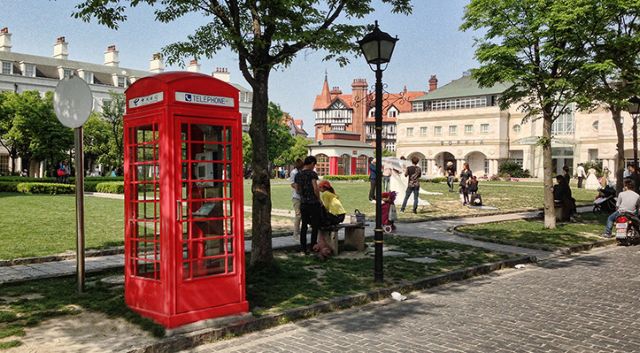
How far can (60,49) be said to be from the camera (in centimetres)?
7238

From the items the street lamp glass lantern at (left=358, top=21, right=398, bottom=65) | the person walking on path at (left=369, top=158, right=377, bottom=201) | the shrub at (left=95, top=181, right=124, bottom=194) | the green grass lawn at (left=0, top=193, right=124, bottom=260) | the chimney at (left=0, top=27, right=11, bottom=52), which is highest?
the chimney at (left=0, top=27, right=11, bottom=52)

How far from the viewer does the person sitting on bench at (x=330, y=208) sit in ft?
34.8

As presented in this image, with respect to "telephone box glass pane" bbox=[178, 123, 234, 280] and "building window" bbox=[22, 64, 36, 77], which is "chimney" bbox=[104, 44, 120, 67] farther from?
A: "telephone box glass pane" bbox=[178, 123, 234, 280]

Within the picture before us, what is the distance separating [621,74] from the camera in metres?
16.6

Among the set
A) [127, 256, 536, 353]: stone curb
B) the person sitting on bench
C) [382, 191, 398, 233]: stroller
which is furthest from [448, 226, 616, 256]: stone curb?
the person sitting on bench

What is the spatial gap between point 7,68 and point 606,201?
6753 centimetres

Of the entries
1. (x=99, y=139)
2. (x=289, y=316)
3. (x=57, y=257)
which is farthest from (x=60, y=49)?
(x=289, y=316)

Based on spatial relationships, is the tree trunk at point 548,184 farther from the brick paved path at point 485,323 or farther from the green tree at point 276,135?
the green tree at point 276,135

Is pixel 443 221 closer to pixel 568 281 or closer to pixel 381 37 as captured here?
pixel 568 281

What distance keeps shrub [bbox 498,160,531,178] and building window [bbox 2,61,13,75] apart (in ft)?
200

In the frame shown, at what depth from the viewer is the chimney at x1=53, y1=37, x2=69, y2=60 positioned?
237ft

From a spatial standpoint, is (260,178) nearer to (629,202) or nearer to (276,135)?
(629,202)

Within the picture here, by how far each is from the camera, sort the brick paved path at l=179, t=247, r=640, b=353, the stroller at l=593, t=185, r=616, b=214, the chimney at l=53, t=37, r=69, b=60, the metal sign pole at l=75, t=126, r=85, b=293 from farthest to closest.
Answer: the chimney at l=53, t=37, r=69, b=60 < the stroller at l=593, t=185, r=616, b=214 < the metal sign pole at l=75, t=126, r=85, b=293 < the brick paved path at l=179, t=247, r=640, b=353

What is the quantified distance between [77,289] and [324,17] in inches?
242
